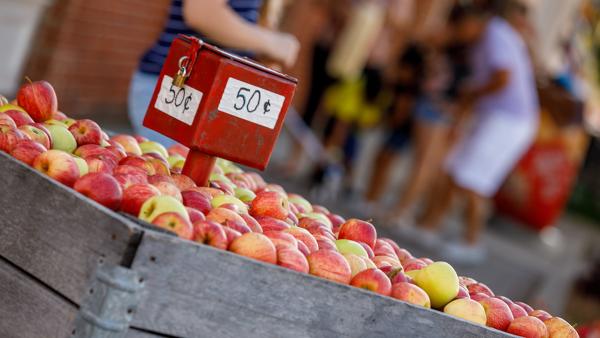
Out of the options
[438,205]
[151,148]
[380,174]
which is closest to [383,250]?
[151,148]

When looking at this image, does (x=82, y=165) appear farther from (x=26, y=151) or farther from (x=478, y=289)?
(x=478, y=289)

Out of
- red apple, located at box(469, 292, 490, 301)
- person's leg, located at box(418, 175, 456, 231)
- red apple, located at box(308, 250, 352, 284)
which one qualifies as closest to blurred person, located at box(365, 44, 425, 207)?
person's leg, located at box(418, 175, 456, 231)

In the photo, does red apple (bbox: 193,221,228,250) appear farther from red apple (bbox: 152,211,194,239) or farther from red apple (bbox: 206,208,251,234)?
red apple (bbox: 206,208,251,234)

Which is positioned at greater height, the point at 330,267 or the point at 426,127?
the point at 330,267

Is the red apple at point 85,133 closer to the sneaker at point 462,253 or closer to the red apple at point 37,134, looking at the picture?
the red apple at point 37,134

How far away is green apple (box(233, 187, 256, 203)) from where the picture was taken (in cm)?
356

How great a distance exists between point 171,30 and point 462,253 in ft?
21.8

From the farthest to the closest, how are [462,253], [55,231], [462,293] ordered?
[462,253]
[462,293]
[55,231]

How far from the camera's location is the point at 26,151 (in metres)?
3.03

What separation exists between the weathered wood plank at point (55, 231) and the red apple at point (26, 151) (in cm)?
9

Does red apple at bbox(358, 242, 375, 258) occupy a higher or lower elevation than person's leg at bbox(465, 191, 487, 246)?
higher

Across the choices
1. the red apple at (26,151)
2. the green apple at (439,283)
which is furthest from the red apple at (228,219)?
the green apple at (439,283)

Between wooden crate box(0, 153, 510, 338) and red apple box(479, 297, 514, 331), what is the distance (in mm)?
447

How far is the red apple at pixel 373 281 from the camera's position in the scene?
300cm
